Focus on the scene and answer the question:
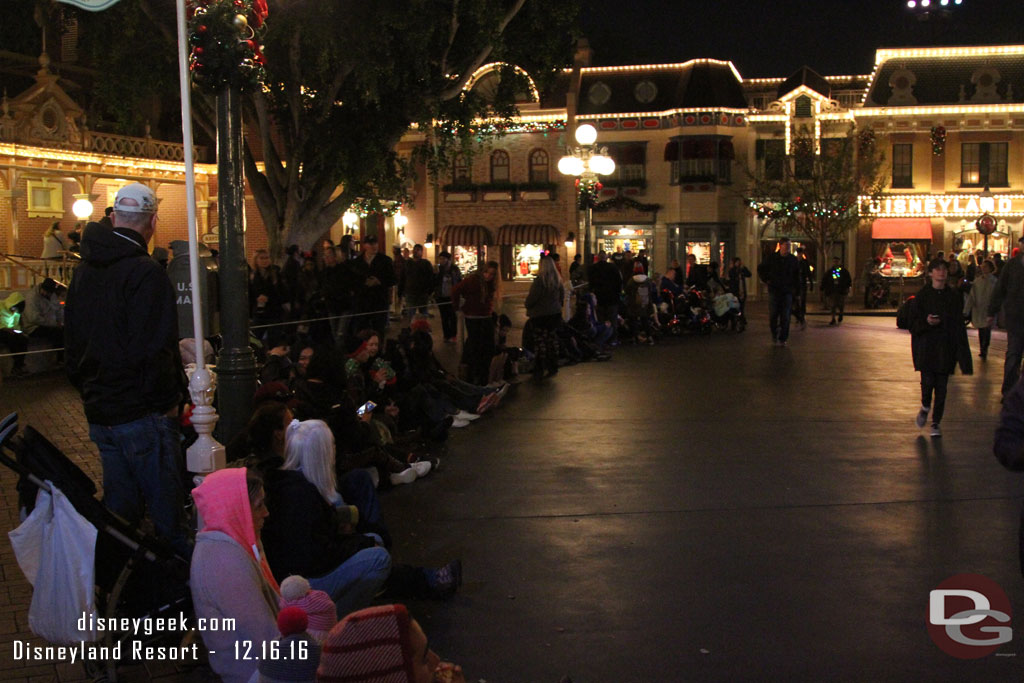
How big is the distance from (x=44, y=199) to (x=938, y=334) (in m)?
22.6

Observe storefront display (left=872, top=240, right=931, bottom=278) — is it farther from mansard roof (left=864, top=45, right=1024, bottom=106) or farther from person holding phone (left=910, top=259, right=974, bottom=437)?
person holding phone (left=910, top=259, right=974, bottom=437)

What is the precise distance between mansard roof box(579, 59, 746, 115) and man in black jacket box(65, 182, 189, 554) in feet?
131

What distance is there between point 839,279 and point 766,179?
16.3 m

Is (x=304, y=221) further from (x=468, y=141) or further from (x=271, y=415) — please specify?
(x=271, y=415)

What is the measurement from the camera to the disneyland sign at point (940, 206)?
4150 cm

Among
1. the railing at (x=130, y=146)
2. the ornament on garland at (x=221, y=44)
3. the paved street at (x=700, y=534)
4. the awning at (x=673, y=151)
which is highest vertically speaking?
the awning at (x=673, y=151)

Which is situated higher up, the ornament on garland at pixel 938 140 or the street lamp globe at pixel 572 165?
the ornament on garland at pixel 938 140

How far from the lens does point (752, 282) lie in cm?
4366

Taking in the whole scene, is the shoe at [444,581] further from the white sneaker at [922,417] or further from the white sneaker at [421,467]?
the white sneaker at [922,417]

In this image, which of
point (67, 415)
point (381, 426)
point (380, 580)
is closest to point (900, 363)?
point (381, 426)

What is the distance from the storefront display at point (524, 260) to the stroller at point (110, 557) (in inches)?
1516

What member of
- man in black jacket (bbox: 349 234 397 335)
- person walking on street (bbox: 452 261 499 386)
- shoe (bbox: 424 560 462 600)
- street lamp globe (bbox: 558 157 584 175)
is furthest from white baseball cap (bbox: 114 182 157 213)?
street lamp globe (bbox: 558 157 584 175)

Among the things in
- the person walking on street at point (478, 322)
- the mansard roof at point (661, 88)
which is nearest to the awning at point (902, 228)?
the mansard roof at point (661, 88)

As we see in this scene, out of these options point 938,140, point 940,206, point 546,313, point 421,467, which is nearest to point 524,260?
point 940,206
